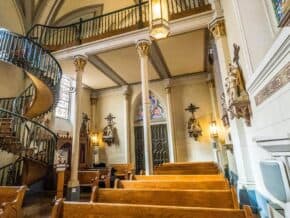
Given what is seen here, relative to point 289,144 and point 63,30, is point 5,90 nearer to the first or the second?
point 63,30

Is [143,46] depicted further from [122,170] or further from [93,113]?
[93,113]

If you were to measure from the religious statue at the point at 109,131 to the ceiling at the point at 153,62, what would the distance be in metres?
1.62

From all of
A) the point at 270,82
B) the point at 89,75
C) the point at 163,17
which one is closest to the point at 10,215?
the point at 163,17

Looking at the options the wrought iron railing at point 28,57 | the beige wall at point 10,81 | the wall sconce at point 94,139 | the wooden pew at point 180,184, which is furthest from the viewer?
the wall sconce at point 94,139

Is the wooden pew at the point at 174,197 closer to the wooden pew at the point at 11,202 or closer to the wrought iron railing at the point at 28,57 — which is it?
the wooden pew at the point at 11,202

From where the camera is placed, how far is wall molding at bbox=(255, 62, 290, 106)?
1.49 m

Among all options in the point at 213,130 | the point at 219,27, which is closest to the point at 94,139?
the point at 213,130

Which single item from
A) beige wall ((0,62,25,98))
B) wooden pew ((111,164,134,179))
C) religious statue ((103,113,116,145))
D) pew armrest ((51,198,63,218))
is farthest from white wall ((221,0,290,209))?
religious statue ((103,113,116,145))

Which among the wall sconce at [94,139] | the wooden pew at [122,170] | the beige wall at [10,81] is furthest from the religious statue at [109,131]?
the beige wall at [10,81]

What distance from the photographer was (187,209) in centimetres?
158

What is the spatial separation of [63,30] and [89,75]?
77.4 inches

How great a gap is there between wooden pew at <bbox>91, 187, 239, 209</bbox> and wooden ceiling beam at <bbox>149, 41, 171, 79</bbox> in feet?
16.5

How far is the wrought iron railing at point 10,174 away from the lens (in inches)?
216

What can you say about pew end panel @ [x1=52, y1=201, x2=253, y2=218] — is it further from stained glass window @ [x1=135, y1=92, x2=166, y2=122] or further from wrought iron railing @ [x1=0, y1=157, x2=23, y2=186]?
stained glass window @ [x1=135, y1=92, x2=166, y2=122]
